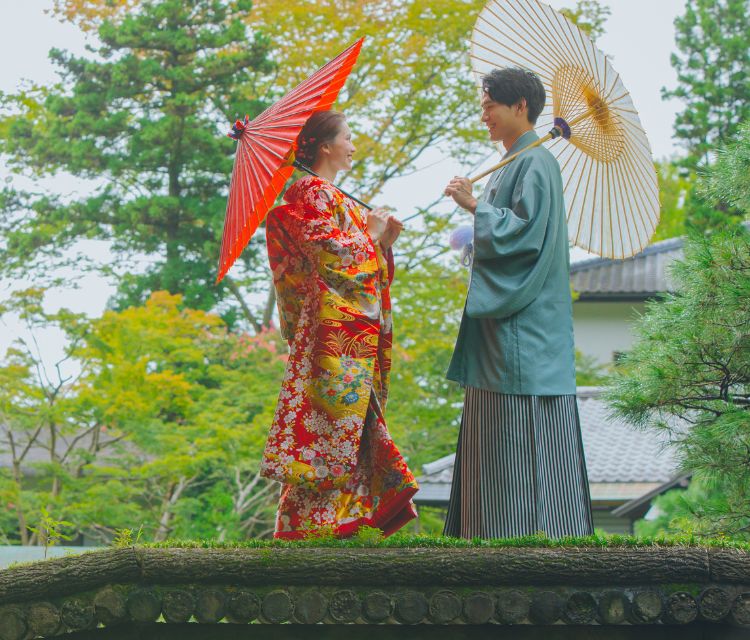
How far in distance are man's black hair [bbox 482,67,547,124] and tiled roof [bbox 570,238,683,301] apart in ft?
73.7

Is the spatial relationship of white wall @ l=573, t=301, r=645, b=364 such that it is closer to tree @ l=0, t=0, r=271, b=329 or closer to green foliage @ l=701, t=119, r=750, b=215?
tree @ l=0, t=0, r=271, b=329

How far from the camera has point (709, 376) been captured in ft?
19.3

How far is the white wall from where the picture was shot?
2766 centimetres

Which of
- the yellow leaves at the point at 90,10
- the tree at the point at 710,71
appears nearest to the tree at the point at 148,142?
the yellow leaves at the point at 90,10

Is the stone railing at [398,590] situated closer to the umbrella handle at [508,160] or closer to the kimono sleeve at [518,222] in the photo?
the kimono sleeve at [518,222]

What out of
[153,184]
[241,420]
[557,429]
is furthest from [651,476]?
[557,429]

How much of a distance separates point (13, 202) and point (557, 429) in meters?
15.7

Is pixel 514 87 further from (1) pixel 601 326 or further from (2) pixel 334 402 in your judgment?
(1) pixel 601 326

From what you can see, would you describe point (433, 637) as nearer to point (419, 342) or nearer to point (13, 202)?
point (419, 342)

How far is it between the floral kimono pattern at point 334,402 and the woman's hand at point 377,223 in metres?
0.09

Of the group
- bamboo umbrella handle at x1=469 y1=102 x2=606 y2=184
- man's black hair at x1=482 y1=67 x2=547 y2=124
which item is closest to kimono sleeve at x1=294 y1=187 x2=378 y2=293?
bamboo umbrella handle at x1=469 y1=102 x2=606 y2=184

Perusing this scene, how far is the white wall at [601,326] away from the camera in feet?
90.7

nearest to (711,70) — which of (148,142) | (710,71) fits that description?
(710,71)

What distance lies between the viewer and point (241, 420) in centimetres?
1336
